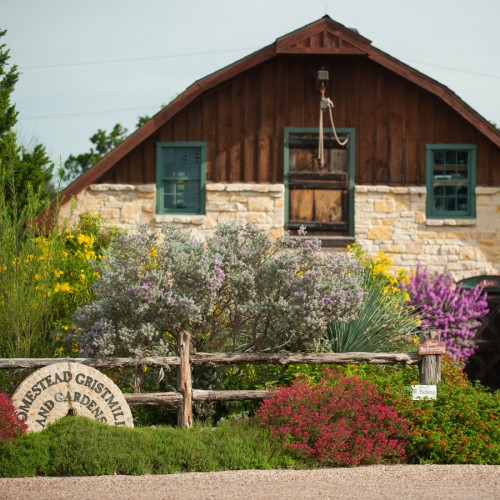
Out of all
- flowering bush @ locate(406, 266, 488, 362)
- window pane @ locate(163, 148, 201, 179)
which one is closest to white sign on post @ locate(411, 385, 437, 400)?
flowering bush @ locate(406, 266, 488, 362)

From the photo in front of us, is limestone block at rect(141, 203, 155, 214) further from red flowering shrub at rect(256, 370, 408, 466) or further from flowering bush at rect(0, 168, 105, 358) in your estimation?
red flowering shrub at rect(256, 370, 408, 466)

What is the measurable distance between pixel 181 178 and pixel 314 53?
10.7ft

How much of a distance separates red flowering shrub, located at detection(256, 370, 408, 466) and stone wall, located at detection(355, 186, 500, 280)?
694 centimetres

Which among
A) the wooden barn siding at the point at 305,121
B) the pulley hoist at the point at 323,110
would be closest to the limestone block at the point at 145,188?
the wooden barn siding at the point at 305,121

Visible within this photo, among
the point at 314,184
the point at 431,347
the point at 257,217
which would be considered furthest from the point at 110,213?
the point at 431,347

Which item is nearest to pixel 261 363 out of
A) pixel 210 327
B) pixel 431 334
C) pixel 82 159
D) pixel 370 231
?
pixel 210 327

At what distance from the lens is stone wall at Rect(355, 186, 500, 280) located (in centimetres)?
1852

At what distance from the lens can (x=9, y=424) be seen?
1041cm

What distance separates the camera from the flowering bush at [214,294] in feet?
40.7

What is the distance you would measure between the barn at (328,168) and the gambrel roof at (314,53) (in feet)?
1.21

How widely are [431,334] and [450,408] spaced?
4.13 feet

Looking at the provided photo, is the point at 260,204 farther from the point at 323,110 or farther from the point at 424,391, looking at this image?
the point at 424,391

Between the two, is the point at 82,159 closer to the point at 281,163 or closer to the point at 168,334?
the point at 281,163

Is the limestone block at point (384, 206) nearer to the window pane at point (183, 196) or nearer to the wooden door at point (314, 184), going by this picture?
the wooden door at point (314, 184)
